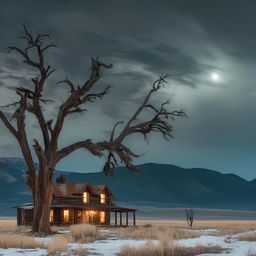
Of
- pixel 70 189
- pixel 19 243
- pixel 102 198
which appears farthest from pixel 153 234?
pixel 102 198

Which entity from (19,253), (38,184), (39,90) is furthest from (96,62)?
(19,253)

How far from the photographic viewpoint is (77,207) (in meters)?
51.9

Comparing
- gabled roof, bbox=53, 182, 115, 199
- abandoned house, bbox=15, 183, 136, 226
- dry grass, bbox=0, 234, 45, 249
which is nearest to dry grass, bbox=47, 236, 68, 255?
dry grass, bbox=0, 234, 45, 249

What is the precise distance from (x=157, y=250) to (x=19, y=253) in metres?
4.83

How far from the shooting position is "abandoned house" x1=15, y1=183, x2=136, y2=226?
2083 inches

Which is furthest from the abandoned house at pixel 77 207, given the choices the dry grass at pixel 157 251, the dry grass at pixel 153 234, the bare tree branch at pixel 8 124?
the dry grass at pixel 157 251

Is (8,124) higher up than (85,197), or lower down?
higher up

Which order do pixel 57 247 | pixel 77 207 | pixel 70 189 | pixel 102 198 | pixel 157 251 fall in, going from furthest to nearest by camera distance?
1. pixel 102 198
2. pixel 70 189
3. pixel 77 207
4. pixel 57 247
5. pixel 157 251

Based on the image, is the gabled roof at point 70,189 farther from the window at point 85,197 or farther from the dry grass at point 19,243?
the dry grass at point 19,243

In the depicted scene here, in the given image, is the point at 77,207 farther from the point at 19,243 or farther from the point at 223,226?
the point at 19,243

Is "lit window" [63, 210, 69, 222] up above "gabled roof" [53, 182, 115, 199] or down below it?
below

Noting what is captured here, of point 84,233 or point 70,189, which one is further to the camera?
point 70,189

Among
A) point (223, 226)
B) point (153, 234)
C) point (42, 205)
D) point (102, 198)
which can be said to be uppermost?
point (102, 198)

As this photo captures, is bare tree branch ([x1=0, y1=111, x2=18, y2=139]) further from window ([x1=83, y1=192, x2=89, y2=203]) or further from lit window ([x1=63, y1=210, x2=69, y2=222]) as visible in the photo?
window ([x1=83, y1=192, x2=89, y2=203])
